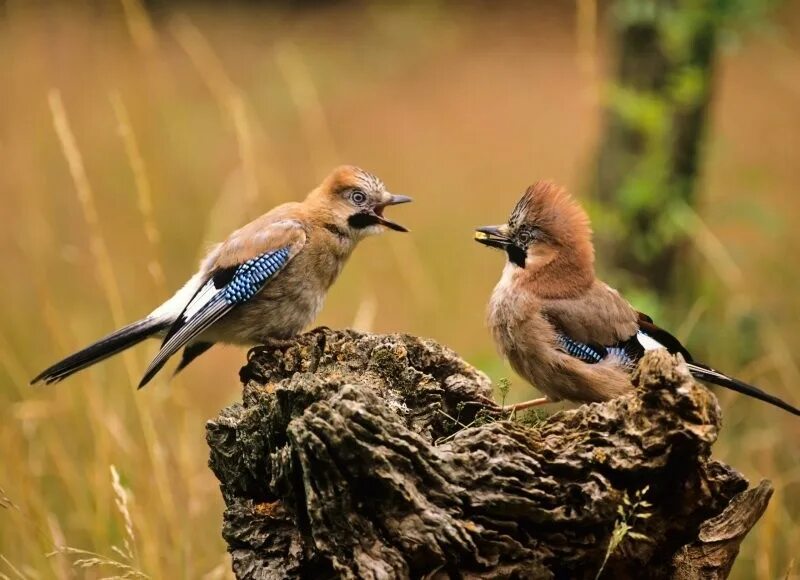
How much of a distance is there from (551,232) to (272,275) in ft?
4.45

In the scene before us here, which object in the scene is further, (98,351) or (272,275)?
(272,275)

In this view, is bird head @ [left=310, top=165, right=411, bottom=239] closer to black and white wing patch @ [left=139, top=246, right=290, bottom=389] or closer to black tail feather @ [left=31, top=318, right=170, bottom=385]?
black and white wing patch @ [left=139, top=246, right=290, bottom=389]

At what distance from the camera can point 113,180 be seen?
12.1 meters

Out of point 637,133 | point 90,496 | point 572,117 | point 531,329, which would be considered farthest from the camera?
point 572,117

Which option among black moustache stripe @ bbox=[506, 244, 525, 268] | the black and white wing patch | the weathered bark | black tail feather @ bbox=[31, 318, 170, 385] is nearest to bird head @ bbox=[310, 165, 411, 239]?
the black and white wing patch

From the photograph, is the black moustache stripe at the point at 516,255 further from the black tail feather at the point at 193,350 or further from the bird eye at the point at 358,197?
the black tail feather at the point at 193,350

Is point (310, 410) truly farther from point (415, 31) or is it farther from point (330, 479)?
point (415, 31)

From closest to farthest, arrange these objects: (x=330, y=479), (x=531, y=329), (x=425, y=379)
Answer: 1. (x=330, y=479)
2. (x=425, y=379)
3. (x=531, y=329)

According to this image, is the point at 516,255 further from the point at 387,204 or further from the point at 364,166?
the point at 364,166

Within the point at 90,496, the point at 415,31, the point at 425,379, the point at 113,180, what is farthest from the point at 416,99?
the point at 425,379

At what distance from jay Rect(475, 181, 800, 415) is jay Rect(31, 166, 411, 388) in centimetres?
77

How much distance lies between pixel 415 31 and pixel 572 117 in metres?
3.58

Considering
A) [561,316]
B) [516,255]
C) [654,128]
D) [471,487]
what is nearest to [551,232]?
[516,255]

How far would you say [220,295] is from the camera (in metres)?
5.08
